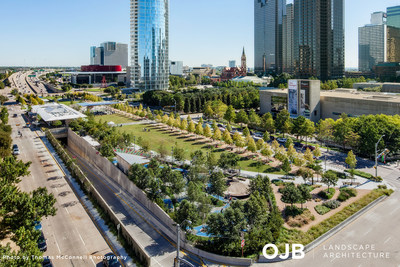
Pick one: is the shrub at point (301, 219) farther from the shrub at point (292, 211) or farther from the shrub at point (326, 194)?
the shrub at point (326, 194)

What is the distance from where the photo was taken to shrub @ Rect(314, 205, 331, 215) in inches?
1382

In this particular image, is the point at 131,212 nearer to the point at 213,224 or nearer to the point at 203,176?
the point at 203,176

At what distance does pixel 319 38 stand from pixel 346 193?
492 feet

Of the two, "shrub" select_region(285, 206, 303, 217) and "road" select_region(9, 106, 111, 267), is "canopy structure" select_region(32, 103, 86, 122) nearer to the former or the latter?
"road" select_region(9, 106, 111, 267)

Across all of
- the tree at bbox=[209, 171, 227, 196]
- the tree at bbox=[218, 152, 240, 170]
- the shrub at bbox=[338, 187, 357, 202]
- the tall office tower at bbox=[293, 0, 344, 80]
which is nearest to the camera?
the tree at bbox=[209, 171, 227, 196]

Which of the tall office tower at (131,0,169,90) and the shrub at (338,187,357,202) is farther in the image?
the tall office tower at (131,0,169,90)

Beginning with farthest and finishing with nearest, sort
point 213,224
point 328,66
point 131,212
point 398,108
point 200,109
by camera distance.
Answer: point 328,66 < point 200,109 < point 398,108 < point 131,212 < point 213,224

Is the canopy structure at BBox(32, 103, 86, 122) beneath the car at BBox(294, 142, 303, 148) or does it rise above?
above

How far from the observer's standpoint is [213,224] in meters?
28.3

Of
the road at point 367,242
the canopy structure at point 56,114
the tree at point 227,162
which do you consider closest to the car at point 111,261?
the road at point 367,242

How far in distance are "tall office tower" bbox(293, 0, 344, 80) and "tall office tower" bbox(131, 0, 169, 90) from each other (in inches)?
3148

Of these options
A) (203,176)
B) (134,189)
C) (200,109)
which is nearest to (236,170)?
(203,176)

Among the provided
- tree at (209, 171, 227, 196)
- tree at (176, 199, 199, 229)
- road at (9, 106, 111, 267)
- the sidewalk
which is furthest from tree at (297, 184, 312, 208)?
road at (9, 106, 111, 267)

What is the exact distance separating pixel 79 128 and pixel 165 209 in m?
50.1
